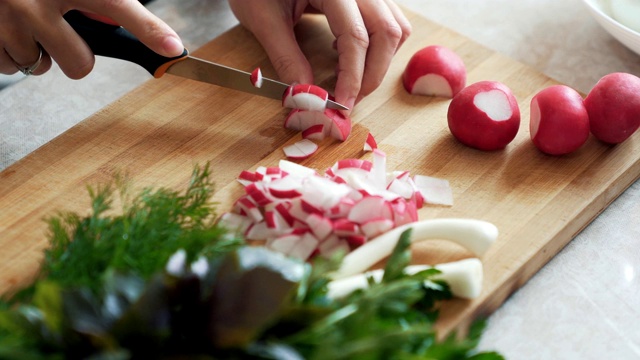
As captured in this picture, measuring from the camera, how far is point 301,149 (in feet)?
6.45

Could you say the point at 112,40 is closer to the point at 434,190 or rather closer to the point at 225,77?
the point at 225,77

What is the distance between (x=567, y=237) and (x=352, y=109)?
649 millimetres

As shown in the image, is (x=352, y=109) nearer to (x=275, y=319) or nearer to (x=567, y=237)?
(x=567, y=237)

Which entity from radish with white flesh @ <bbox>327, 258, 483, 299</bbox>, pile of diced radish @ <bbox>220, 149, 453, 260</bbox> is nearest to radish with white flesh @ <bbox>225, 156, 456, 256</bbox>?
pile of diced radish @ <bbox>220, 149, 453, 260</bbox>

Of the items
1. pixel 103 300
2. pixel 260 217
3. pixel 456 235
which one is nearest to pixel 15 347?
pixel 103 300

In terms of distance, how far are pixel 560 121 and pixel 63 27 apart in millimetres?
1226

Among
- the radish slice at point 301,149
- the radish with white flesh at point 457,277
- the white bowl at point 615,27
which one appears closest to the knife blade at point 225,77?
the radish slice at point 301,149

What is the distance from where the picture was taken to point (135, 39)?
1.95 m

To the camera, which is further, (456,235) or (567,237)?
(567,237)

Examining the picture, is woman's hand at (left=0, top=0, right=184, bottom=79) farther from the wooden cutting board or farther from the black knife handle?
the wooden cutting board

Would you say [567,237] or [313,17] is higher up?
[313,17]

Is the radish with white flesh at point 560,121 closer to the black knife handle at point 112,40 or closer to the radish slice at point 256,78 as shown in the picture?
the radish slice at point 256,78

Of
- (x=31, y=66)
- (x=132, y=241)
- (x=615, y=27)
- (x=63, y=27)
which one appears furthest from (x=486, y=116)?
(x=31, y=66)

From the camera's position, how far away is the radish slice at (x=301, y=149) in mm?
1948
